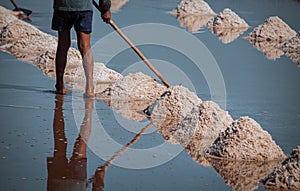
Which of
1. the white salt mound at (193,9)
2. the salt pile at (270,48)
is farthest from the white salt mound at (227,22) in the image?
the white salt mound at (193,9)

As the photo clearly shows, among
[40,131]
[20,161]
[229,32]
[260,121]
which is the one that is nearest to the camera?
[20,161]

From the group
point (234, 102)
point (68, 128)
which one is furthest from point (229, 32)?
point (68, 128)

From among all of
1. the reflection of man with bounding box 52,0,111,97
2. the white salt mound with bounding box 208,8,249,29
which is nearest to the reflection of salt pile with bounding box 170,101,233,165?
the reflection of man with bounding box 52,0,111,97

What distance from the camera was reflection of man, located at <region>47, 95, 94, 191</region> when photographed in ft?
13.9

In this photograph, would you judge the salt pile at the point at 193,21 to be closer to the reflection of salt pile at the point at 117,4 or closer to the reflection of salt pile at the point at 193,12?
the reflection of salt pile at the point at 193,12

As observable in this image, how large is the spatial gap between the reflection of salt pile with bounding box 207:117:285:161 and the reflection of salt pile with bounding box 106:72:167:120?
61.4 inches

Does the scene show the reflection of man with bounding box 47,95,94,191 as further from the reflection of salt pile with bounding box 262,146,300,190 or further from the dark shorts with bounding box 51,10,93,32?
the reflection of salt pile with bounding box 262,146,300,190

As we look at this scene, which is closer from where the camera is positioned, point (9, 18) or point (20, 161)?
point (20, 161)

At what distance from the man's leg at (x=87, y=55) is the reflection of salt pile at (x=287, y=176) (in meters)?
2.56

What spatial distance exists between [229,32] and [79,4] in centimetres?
585

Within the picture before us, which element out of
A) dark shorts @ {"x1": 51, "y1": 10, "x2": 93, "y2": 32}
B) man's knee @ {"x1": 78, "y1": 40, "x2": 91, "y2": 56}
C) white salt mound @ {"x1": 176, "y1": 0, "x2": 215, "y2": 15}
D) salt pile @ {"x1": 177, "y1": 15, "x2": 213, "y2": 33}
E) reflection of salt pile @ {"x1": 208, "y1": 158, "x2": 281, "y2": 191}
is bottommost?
salt pile @ {"x1": 177, "y1": 15, "x2": 213, "y2": 33}

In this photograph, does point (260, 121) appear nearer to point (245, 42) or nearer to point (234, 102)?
point (234, 102)

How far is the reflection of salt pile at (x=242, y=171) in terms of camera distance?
449cm

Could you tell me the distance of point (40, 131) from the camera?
5305mm
